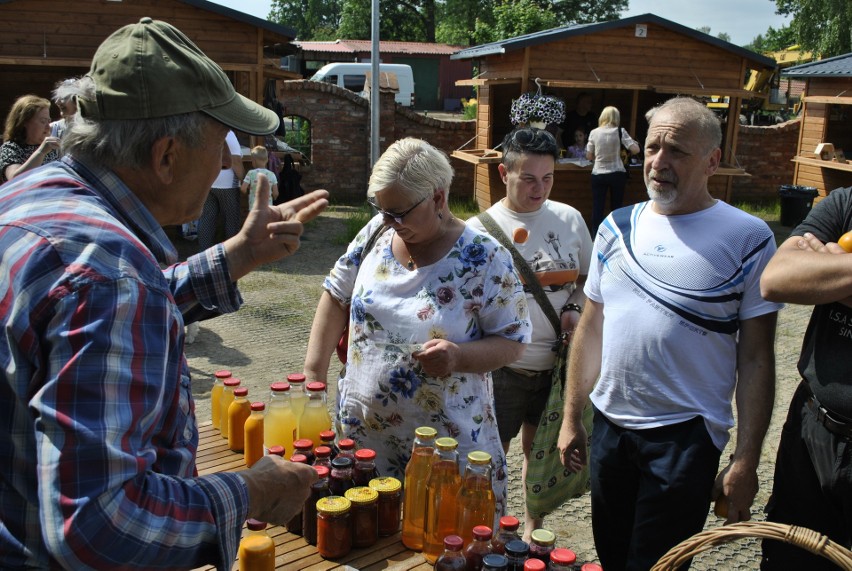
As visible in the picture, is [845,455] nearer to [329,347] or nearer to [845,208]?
[845,208]

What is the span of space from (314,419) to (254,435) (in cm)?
23

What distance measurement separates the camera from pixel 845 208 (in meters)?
2.35

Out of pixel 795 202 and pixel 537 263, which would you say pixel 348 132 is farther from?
pixel 537 263

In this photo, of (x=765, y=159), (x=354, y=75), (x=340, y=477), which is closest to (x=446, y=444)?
(x=340, y=477)

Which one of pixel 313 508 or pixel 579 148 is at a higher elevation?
pixel 579 148

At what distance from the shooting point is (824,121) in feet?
43.5

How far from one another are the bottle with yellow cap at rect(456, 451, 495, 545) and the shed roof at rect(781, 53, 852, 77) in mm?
12784

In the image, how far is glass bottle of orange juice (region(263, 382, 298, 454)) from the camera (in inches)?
103

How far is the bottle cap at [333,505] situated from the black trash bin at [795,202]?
42.2 ft

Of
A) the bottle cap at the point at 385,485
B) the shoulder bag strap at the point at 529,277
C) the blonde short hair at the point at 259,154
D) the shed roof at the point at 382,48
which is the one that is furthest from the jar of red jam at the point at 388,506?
the shed roof at the point at 382,48

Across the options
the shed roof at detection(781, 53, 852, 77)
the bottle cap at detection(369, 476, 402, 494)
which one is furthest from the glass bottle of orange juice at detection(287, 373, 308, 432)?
the shed roof at detection(781, 53, 852, 77)

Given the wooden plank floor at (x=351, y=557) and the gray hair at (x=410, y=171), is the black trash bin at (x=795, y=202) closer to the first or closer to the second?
the gray hair at (x=410, y=171)

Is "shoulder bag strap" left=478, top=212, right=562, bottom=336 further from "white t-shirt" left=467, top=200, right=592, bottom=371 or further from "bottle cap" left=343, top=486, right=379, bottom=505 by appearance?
"bottle cap" left=343, top=486, right=379, bottom=505

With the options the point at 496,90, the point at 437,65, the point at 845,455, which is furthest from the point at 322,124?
the point at 437,65
